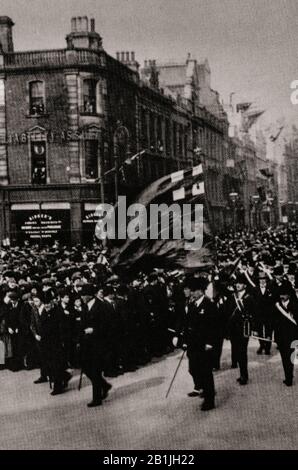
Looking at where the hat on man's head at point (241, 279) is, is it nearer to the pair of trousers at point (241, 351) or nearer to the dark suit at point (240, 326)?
the dark suit at point (240, 326)

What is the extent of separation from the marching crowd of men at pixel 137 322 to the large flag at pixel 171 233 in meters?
0.42

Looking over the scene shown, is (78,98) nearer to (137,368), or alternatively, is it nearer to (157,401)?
(137,368)

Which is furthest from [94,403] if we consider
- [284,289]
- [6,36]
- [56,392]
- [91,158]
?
[6,36]

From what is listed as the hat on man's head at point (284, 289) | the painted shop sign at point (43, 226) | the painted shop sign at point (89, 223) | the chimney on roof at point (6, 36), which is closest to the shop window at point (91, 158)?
the painted shop sign at point (89, 223)

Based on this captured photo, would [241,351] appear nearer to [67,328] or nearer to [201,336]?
[201,336]

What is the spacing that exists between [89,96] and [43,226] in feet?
22.0

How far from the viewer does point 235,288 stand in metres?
10.9

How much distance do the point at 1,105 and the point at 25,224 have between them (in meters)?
5.85

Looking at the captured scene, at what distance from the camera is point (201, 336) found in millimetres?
8594

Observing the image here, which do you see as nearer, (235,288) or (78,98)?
(235,288)

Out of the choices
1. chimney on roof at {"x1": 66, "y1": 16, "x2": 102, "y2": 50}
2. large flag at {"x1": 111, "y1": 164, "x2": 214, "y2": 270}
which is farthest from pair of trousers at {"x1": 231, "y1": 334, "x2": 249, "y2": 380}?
chimney on roof at {"x1": 66, "y1": 16, "x2": 102, "y2": 50}

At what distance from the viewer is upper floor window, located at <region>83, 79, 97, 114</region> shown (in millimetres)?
29438
